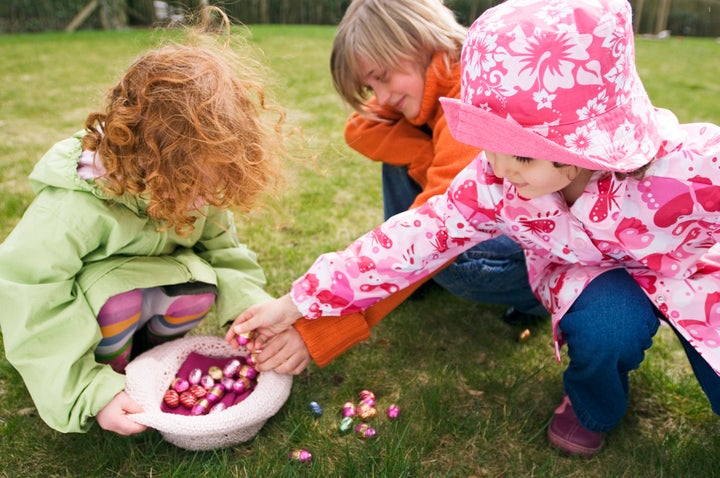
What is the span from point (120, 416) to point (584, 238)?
4.22 feet

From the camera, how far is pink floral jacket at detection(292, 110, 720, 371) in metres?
1.45

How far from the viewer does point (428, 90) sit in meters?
2.12

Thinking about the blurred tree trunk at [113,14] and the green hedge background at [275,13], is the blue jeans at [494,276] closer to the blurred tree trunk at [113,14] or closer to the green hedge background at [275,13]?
the green hedge background at [275,13]

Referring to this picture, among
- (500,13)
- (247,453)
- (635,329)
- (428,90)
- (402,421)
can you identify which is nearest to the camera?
(500,13)

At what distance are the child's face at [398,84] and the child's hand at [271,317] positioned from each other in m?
0.82

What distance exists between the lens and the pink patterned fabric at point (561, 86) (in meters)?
1.24

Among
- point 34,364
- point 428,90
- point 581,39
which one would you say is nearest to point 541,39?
point 581,39

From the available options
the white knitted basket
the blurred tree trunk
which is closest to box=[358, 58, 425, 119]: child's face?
the white knitted basket

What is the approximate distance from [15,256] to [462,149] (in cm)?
131

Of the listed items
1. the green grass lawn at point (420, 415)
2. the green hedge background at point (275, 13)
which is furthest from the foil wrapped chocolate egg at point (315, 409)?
the green hedge background at point (275, 13)

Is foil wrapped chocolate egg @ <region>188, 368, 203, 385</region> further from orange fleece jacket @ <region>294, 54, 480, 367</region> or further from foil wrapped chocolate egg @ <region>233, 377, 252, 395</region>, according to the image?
orange fleece jacket @ <region>294, 54, 480, 367</region>

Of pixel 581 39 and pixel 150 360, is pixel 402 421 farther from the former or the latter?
pixel 581 39

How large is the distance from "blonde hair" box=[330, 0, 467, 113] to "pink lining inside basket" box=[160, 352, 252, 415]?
108 centimetres

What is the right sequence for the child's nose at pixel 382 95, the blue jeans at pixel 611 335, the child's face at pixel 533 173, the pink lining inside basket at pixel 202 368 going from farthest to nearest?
the child's nose at pixel 382 95, the pink lining inside basket at pixel 202 368, the blue jeans at pixel 611 335, the child's face at pixel 533 173
